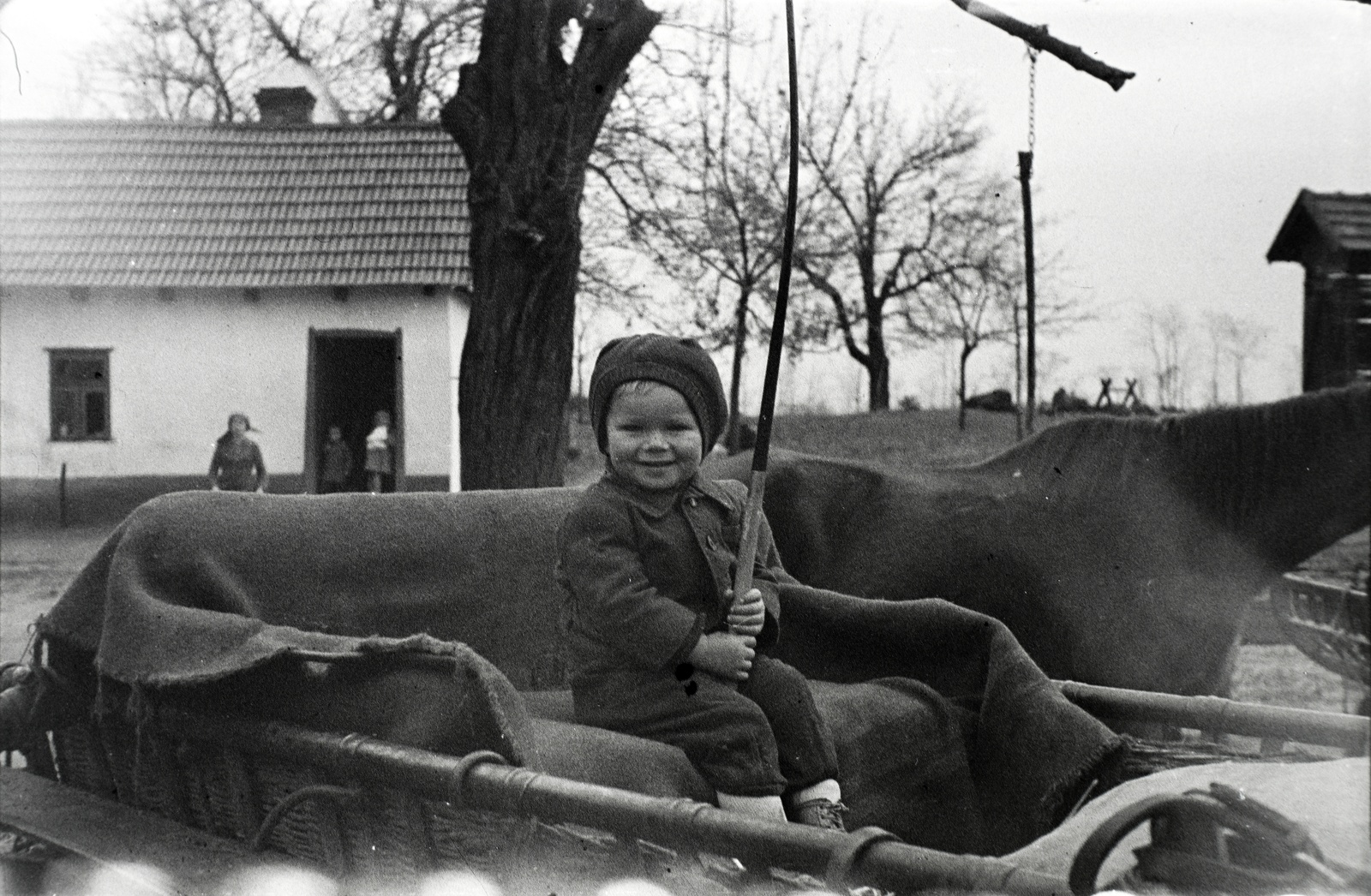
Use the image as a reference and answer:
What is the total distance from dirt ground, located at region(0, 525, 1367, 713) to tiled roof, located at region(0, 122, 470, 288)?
233 cm

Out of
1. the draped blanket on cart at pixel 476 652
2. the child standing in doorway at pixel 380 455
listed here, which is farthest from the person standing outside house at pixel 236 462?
the draped blanket on cart at pixel 476 652

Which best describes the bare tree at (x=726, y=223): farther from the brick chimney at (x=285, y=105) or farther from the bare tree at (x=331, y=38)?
the brick chimney at (x=285, y=105)

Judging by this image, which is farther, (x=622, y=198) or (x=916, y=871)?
(x=622, y=198)

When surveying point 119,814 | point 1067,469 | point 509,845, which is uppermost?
point 1067,469

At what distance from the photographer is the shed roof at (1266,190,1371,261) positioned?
1260mm

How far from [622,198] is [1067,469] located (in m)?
3.93

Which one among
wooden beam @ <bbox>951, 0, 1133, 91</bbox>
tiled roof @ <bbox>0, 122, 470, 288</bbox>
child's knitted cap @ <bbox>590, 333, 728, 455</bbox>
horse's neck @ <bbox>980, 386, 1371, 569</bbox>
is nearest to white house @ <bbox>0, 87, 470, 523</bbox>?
tiled roof @ <bbox>0, 122, 470, 288</bbox>

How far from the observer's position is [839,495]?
4.24 meters

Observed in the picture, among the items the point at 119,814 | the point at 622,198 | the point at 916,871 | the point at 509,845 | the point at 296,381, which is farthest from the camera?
the point at 296,381

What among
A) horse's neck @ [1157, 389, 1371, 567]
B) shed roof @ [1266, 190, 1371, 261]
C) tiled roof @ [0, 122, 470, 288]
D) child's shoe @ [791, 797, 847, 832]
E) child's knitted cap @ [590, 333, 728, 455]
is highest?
tiled roof @ [0, 122, 470, 288]

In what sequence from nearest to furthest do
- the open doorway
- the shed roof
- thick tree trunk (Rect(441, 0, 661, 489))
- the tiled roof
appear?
the shed roof, thick tree trunk (Rect(441, 0, 661, 489)), the tiled roof, the open doorway

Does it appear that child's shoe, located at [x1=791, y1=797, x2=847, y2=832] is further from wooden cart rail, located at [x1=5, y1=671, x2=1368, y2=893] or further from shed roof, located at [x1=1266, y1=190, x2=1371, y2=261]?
shed roof, located at [x1=1266, y1=190, x2=1371, y2=261]

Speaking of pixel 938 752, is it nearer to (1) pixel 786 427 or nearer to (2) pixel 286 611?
(2) pixel 286 611

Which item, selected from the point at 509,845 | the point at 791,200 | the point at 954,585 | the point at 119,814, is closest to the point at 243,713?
the point at 119,814
